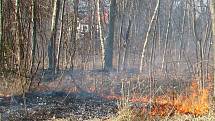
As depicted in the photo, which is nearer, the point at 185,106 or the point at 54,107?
the point at 185,106

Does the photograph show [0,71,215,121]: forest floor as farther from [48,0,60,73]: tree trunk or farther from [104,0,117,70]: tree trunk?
[104,0,117,70]: tree trunk

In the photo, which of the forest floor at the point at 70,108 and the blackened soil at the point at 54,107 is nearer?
the forest floor at the point at 70,108

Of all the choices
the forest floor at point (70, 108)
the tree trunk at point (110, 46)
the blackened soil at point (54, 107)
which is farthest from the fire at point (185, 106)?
the tree trunk at point (110, 46)

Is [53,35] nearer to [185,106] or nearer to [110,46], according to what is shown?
[110,46]

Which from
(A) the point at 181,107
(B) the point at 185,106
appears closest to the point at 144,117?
(A) the point at 181,107

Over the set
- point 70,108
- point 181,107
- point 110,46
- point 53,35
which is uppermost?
point 53,35

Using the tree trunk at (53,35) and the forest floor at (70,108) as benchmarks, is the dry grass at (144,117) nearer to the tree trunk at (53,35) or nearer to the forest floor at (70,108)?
the forest floor at (70,108)

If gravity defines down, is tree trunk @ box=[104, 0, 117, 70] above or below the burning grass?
above

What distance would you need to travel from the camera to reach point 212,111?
12.2m

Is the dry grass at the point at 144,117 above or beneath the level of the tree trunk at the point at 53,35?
beneath

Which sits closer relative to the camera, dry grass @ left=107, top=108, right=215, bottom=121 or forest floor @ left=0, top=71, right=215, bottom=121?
dry grass @ left=107, top=108, right=215, bottom=121

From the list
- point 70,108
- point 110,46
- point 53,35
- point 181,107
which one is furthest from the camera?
point 110,46

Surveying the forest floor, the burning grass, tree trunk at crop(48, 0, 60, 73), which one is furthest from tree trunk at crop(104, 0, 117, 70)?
the burning grass

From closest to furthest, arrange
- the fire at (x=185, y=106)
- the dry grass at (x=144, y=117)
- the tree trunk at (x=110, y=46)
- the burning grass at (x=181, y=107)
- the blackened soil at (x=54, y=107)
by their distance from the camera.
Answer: the dry grass at (x=144, y=117)
the burning grass at (x=181, y=107)
the fire at (x=185, y=106)
the blackened soil at (x=54, y=107)
the tree trunk at (x=110, y=46)
